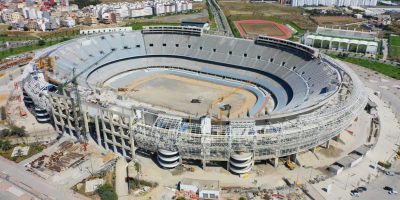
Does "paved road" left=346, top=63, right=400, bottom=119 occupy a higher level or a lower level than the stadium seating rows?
lower

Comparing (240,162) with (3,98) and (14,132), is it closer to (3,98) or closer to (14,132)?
(14,132)

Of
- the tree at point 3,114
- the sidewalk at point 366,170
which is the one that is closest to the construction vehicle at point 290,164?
the sidewalk at point 366,170

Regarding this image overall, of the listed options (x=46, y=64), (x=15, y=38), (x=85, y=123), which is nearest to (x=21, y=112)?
(x=46, y=64)

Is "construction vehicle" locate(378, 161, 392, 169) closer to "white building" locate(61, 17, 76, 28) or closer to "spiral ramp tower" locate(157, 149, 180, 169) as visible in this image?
"spiral ramp tower" locate(157, 149, 180, 169)

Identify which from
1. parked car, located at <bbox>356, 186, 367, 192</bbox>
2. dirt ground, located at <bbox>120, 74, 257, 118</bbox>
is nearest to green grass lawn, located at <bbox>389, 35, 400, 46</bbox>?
dirt ground, located at <bbox>120, 74, 257, 118</bbox>

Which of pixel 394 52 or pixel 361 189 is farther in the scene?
pixel 394 52

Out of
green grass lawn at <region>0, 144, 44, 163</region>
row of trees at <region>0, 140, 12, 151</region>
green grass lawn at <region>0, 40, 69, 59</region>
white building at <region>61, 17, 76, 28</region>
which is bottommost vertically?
green grass lawn at <region>0, 144, 44, 163</region>
